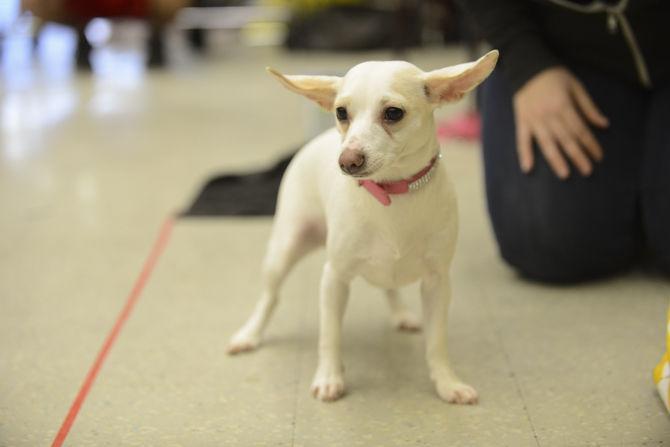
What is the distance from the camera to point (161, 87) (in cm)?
408

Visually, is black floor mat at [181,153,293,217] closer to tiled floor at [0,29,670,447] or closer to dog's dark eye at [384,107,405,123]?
tiled floor at [0,29,670,447]

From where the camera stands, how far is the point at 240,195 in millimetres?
2258

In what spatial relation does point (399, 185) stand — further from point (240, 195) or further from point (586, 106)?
point (240, 195)

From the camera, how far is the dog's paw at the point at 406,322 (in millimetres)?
1495

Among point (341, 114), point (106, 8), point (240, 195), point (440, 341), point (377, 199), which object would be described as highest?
point (341, 114)

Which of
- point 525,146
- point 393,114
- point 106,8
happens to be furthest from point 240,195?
point 106,8

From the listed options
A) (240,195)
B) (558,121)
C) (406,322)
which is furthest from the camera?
(240,195)

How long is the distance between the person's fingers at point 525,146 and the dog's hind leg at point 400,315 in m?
0.39

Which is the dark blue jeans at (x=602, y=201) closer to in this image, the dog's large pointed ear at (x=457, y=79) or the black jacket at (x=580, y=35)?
the black jacket at (x=580, y=35)

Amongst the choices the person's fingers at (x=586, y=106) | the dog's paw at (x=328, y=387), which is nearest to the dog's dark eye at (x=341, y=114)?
the dog's paw at (x=328, y=387)

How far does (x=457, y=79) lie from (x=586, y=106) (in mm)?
638

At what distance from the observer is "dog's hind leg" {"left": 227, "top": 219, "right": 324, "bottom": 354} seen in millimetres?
1363

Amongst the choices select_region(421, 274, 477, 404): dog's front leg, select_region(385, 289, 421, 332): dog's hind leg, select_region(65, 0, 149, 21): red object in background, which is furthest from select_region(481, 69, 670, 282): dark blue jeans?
select_region(65, 0, 149, 21): red object in background

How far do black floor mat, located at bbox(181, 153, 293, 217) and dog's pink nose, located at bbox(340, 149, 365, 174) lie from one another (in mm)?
1097
